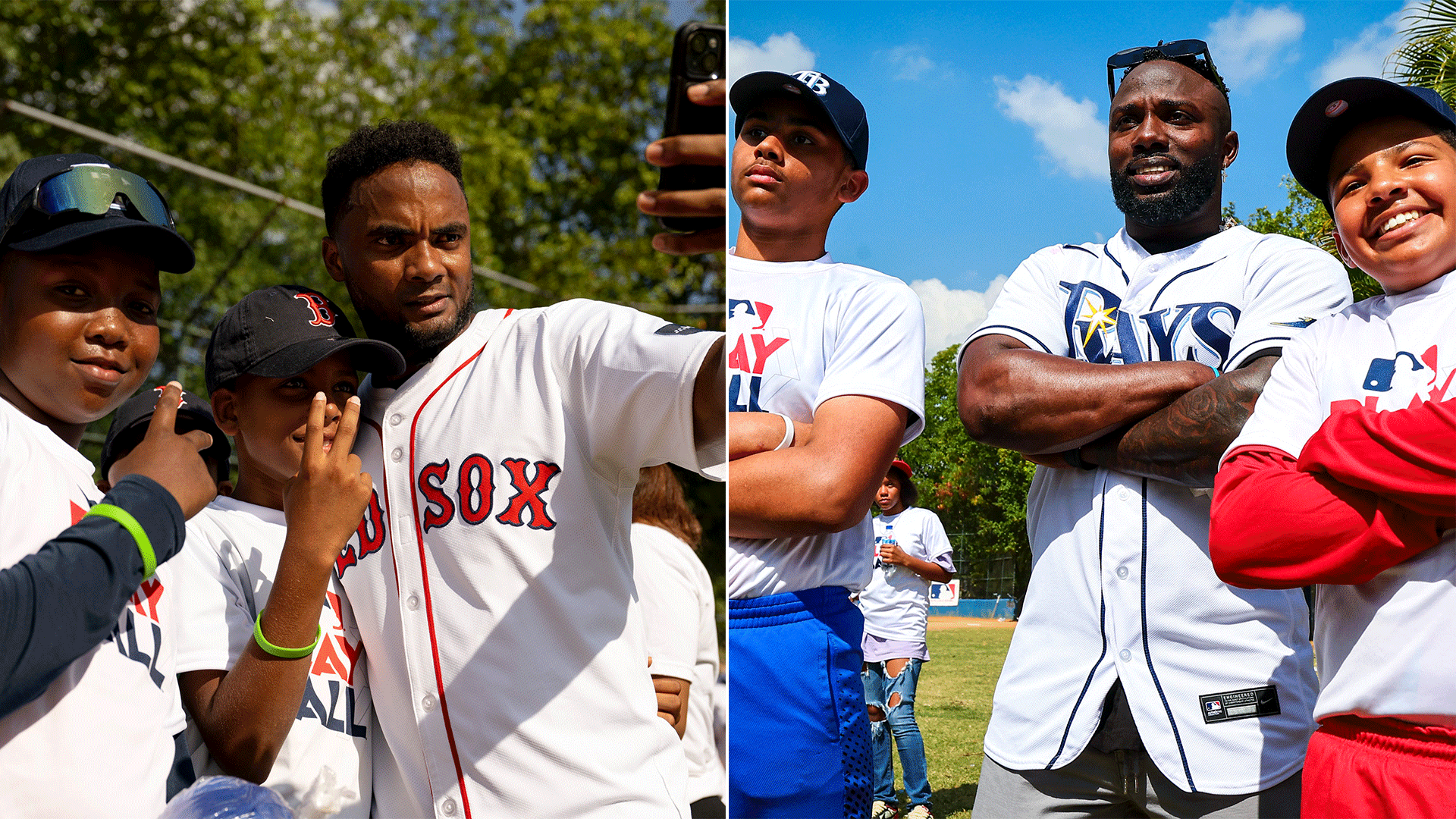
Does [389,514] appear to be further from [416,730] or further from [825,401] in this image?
[825,401]

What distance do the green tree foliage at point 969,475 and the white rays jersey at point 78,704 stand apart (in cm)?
163

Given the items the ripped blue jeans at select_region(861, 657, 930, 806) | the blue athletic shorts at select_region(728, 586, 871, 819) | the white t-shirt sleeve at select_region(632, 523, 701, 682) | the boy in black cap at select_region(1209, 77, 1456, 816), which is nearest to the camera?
the boy in black cap at select_region(1209, 77, 1456, 816)

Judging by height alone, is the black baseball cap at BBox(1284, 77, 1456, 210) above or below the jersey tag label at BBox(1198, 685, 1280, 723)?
above

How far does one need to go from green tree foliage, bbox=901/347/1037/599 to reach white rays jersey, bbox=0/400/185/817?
1.63m

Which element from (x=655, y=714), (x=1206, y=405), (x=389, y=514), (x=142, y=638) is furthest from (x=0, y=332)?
(x=1206, y=405)

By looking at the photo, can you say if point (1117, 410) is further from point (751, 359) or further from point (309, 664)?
point (309, 664)

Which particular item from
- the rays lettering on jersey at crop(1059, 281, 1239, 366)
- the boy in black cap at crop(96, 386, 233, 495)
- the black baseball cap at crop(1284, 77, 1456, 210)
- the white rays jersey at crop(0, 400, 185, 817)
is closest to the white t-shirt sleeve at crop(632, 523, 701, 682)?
the boy in black cap at crop(96, 386, 233, 495)

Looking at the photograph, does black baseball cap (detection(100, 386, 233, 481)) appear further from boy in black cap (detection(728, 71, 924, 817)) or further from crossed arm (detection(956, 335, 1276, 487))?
crossed arm (detection(956, 335, 1276, 487))

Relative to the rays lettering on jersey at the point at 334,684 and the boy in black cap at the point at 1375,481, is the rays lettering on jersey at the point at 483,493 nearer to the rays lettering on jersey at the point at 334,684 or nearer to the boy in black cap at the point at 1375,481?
the rays lettering on jersey at the point at 334,684

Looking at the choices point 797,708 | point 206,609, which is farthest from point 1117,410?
point 206,609

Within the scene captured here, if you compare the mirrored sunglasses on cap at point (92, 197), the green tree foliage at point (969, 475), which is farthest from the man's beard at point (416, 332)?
the green tree foliage at point (969, 475)

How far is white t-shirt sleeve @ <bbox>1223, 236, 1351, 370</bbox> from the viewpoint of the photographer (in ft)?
7.48

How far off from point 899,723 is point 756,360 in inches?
38.1

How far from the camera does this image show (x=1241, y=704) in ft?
7.23
